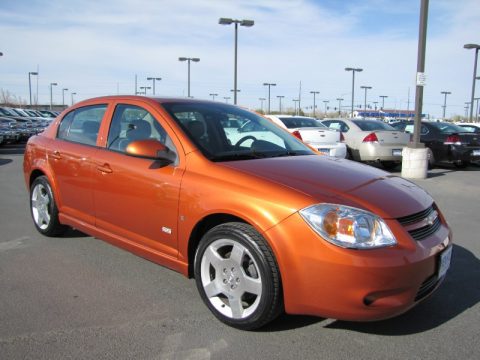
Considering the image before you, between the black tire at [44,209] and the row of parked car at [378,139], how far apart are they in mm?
6996

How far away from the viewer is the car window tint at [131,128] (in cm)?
384

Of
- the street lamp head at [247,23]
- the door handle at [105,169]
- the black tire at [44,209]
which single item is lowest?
the black tire at [44,209]

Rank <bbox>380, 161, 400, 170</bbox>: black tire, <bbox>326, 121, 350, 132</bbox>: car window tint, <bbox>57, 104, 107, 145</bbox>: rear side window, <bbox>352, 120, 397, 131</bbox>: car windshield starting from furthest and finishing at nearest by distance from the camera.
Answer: <bbox>326, 121, 350, 132</bbox>: car window tint
<bbox>380, 161, 400, 170</bbox>: black tire
<bbox>352, 120, 397, 131</bbox>: car windshield
<bbox>57, 104, 107, 145</bbox>: rear side window

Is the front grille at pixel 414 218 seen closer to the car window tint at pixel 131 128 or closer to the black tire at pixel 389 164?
the car window tint at pixel 131 128

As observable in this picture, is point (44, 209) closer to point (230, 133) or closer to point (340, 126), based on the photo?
point (230, 133)

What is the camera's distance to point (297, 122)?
12.1 meters

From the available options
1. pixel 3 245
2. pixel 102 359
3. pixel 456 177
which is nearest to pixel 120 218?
pixel 102 359

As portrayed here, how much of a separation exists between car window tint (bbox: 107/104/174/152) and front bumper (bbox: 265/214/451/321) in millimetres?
1432

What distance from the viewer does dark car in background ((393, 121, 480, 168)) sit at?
12.7m

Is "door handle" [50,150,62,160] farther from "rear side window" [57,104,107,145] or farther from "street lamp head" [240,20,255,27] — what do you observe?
"street lamp head" [240,20,255,27]

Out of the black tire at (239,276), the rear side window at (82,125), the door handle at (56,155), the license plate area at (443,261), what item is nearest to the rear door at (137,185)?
the rear side window at (82,125)

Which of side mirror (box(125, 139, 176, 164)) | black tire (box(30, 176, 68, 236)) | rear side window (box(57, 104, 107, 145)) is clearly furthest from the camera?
black tire (box(30, 176, 68, 236))

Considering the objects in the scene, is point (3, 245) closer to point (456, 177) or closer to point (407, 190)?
point (407, 190)

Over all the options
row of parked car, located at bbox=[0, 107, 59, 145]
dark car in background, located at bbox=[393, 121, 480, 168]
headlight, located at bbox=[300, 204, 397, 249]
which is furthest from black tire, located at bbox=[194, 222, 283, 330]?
row of parked car, located at bbox=[0, 107, 59, 145]
